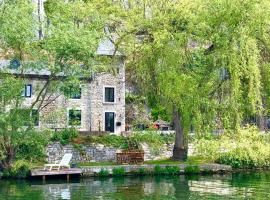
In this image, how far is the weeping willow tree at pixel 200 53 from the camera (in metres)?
29.6

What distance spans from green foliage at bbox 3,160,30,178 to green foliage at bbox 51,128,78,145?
4.28 metres

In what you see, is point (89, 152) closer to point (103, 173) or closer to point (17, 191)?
point (103, 173)

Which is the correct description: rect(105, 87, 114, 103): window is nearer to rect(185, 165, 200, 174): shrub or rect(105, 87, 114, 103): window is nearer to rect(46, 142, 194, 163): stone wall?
rect(46, 142, 194, 163): stone wall

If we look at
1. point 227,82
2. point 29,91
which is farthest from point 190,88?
point 29,91

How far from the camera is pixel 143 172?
3047 centimetres

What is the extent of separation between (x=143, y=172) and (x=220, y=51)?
24.5 ft

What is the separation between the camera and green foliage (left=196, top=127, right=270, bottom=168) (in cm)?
2992

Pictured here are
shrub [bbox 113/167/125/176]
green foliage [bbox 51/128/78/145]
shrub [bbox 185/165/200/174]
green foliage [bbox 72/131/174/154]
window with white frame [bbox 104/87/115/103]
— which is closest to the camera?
shrub [bbox 113/167/125/176]

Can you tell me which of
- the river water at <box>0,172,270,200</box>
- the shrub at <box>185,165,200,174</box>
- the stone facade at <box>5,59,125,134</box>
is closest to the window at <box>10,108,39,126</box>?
the river water at <box>0,172,270,200</box>

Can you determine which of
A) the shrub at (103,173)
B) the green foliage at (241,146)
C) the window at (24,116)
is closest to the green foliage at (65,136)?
the window at (24,116)

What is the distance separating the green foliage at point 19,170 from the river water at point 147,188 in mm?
918

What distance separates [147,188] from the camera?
982 inches

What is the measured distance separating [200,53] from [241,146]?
528cm

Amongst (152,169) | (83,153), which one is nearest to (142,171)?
(152,169)
